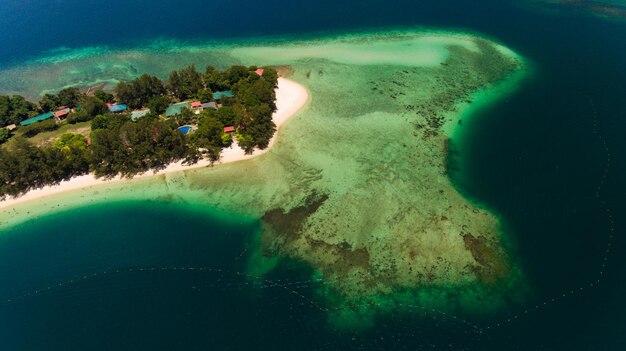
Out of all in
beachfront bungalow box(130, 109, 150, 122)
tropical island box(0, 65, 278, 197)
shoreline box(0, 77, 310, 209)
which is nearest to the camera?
shoreline box(0, 77, 310, 209)

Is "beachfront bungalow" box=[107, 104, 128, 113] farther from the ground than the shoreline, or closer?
farther from the ground

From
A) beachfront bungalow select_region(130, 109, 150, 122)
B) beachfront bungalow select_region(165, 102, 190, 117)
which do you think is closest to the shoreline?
beachfront bungalow select_region(165, 102, 190, 117)

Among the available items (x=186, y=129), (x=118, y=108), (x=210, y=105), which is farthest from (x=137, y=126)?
(x=118, y=108)

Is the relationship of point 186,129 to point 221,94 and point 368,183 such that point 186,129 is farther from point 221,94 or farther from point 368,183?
point 368,183

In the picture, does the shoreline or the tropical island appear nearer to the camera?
the shoreline

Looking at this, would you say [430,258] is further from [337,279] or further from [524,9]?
[524,9]

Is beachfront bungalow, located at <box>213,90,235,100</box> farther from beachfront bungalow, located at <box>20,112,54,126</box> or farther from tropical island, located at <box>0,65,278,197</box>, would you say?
beachfront bungalow, located at <box>20,112,54,126</box>

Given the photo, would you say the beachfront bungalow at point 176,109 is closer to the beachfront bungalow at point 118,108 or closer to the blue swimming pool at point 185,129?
the blue swimming pool at point 185,129

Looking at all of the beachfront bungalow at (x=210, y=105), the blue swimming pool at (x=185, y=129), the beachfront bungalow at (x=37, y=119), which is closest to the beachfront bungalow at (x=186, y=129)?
the blue swimming pool at (x=185, y=129)
